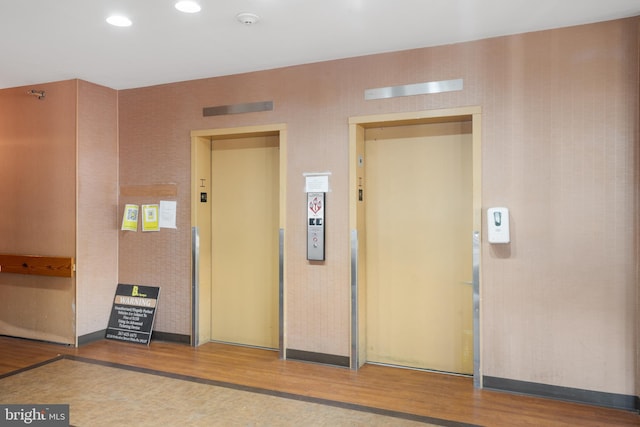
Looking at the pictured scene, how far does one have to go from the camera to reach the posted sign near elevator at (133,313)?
4898 millimetres

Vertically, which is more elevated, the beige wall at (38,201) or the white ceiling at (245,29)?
the white ceiling at (245,29)

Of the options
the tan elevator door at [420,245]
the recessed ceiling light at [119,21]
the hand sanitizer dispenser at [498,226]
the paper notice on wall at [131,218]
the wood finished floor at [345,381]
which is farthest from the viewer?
the paper notice on wall at [131,218]

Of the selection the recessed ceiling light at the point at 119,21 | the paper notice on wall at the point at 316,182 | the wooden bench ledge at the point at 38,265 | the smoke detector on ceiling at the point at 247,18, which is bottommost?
the wooden bench ledge at the point at 38,265

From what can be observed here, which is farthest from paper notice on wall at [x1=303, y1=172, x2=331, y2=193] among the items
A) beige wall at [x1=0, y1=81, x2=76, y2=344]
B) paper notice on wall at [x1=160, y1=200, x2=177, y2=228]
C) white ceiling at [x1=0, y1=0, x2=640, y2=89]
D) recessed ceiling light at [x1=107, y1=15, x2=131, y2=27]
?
beige wall at [x1=0, y1=81, x2=76, y2=344]

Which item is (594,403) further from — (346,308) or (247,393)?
(247,393)

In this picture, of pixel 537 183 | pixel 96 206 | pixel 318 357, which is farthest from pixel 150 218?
pixel 537 183

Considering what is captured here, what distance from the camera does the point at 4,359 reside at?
4.33 meters

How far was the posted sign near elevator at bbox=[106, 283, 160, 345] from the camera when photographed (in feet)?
16.1

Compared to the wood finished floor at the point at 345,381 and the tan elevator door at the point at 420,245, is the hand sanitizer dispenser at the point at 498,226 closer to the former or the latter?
the tan elevator door at the point at 420,245

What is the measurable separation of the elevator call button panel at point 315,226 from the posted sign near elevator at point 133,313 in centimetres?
→ 184

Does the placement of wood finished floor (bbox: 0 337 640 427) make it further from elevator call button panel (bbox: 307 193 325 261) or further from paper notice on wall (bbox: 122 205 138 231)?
paper notice on wall (bbox: 122 205 138 231)

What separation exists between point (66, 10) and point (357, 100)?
2.25 m

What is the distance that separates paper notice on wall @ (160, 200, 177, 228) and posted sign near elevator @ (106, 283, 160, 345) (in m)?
0.69

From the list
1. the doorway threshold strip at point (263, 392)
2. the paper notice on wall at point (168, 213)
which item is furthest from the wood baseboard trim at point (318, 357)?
the paper notice on wall at point (168, 213)
